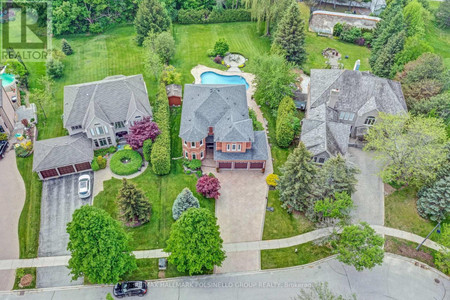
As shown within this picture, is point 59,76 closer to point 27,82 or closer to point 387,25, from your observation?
point 27,82

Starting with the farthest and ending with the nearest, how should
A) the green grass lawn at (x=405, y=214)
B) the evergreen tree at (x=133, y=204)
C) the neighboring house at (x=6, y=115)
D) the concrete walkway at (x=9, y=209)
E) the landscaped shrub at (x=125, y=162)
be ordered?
the neighboring house at (x=6, y=115), the landscaped shrub at (x=125, y=162), the green grass lawn at (x=405, y=214), the evergreen tree at (x=133, y=204), the concrete walkway at (x=9, y=209)

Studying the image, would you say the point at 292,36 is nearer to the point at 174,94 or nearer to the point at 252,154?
the point at 174,94

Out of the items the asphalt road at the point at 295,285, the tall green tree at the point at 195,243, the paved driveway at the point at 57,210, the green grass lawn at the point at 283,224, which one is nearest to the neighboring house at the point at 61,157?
the paved driveway at the point at 57,210

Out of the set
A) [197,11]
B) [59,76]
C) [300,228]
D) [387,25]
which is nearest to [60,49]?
[59,76]

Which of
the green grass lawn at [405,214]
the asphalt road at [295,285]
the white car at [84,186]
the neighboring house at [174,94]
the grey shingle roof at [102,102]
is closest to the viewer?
the asphalt road at [295,285]

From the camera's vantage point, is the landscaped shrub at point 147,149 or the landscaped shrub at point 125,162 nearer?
the landscaped shrub at point 125,162

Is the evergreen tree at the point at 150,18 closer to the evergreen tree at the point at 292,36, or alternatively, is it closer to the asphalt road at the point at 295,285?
the evergreen tree at the point at 292,36

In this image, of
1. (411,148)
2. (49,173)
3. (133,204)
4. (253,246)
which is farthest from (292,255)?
(49,173)
